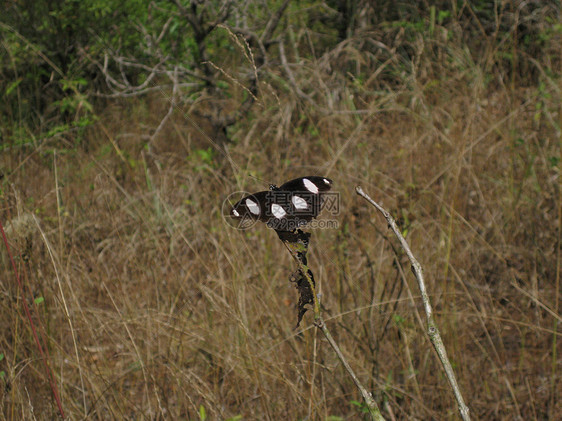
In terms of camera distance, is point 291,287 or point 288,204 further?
point 291,287

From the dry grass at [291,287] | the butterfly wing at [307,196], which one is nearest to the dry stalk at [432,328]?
the butterfly wing at [307,196]

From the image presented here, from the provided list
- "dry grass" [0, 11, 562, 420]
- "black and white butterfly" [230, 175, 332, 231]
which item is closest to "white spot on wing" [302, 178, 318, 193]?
"black and white butterfly" [230, 175, 332, 231]

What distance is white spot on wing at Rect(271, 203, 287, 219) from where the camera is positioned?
53cm

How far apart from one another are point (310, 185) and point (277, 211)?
0.05 m

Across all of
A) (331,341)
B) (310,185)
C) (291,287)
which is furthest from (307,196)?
(291,287)

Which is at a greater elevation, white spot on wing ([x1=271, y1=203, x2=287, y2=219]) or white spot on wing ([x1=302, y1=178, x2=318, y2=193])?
white spot on wing ([x1=302, y1=178, x2=318, y2=193])

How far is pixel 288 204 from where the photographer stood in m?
0.54

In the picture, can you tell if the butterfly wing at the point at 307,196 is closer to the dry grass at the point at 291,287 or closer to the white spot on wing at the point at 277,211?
the white spot on wing at the point at 277,211

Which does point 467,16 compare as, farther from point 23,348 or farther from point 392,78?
point 23,348

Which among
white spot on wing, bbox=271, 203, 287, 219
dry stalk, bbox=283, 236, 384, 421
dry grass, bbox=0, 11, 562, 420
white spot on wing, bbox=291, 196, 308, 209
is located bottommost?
dry grass, bbox=0, 11, 562, 420

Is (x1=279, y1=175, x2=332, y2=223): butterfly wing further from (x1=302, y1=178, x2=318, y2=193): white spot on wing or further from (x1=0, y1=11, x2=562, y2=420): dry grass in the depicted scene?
(x1=0, y1=11, x2=562, y2=420): dry grass

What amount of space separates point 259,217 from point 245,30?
2582 millimetres

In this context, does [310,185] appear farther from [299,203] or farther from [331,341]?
[331,341]

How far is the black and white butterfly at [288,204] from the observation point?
529 millimetres
